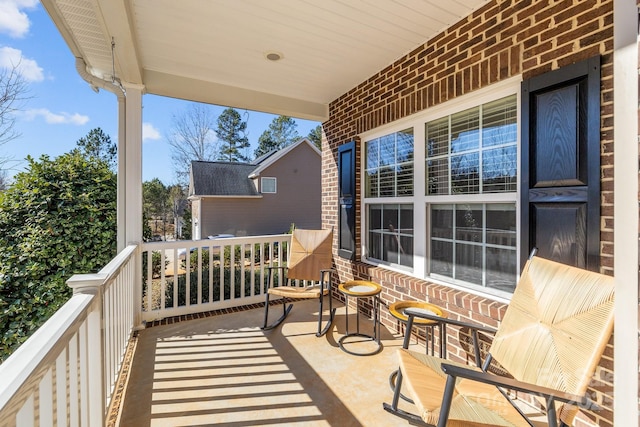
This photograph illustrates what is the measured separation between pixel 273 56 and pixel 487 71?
1.96 m

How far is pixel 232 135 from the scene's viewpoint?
1850cm

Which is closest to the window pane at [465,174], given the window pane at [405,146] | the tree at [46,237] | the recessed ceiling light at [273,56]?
the window pane at [405,146]

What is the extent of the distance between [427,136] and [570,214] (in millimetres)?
1407

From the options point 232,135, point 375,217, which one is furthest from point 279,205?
point 375,217

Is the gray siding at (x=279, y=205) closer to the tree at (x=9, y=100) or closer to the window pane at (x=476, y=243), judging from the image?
the tree at (x=9, y=100)

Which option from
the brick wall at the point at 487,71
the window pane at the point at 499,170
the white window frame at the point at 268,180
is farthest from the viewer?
the white window frame at the point at 268,180

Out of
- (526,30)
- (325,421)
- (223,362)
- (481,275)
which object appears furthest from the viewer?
(223,362)

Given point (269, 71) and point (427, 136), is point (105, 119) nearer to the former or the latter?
point (269, 71)

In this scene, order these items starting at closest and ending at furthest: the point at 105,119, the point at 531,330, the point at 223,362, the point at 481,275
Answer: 1. the point at 531,330
2. the point at 481,275
3. the point at 223,362
4. the point at 105,119

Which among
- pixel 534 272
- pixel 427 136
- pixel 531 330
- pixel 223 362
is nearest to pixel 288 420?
pixel 223 362

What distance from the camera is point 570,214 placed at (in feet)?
5.70

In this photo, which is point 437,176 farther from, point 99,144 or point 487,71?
point 99,144

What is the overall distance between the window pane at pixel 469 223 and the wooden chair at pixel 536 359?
28.9 inches

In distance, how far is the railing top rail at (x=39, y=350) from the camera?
704mm
